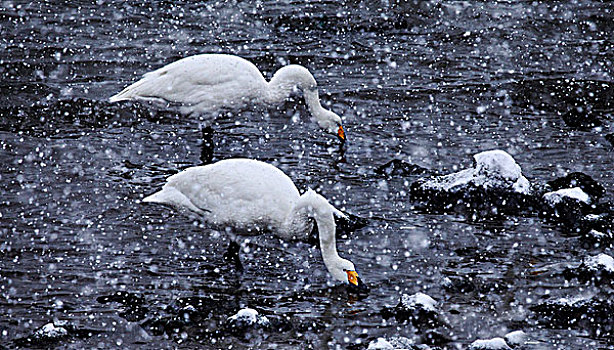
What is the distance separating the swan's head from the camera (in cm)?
1067

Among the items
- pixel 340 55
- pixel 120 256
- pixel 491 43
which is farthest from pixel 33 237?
pixel 491 43

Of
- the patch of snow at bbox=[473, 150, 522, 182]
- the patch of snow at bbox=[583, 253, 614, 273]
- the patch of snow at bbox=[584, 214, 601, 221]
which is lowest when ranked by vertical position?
the patch of snow at bbox=[584, 214, 601, 221]

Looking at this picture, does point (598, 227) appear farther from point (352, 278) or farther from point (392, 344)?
point (392, 344)

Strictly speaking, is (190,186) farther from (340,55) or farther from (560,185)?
(340,55)

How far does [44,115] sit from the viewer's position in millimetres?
11438

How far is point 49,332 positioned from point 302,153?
437cm

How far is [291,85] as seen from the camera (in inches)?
411

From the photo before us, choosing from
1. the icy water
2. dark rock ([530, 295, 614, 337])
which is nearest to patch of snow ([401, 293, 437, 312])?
the icy water

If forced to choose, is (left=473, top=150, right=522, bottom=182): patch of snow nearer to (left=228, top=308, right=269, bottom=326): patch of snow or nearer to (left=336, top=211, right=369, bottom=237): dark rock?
(left=336, top=211, right=369, bottom=237): dark rock

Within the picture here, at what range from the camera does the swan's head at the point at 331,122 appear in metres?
10.7

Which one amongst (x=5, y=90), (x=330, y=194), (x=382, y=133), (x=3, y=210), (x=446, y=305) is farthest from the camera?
(x=5, y=90)

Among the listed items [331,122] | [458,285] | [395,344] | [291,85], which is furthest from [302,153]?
[395,344]

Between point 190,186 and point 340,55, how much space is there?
5.88 meters

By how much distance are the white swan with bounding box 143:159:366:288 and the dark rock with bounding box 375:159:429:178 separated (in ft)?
6.91
